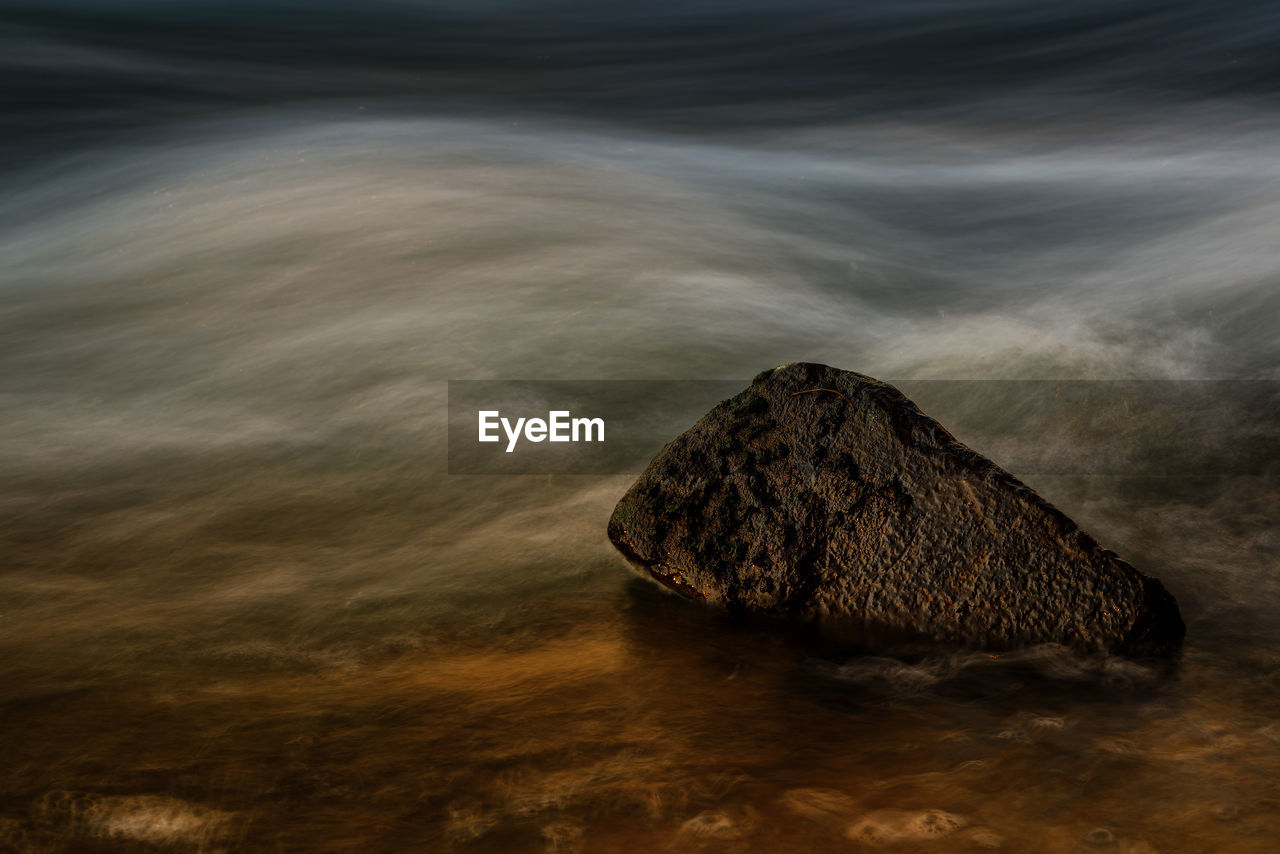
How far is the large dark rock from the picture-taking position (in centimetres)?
234

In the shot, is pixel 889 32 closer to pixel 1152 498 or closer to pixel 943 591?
pixel 1152 498

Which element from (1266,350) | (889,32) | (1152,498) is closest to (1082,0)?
(889,32)

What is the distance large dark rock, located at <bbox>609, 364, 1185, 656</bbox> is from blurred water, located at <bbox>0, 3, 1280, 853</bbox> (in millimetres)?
112

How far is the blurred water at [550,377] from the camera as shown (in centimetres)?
191

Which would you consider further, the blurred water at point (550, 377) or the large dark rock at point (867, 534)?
the large dark rock at point (867, 534)

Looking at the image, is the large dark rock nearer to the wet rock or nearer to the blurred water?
the blurred water

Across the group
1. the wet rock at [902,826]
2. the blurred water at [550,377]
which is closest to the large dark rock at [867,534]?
the blurred water at [550,377]

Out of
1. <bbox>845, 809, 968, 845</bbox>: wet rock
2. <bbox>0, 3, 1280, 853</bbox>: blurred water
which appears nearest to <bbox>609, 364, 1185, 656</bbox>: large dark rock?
<bbox>0, 3, 1280, 853</bbox>: blurred water

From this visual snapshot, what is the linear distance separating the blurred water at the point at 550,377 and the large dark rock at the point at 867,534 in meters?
0.11

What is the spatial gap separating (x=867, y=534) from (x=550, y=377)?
1.97 m

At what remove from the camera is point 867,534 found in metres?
2.50

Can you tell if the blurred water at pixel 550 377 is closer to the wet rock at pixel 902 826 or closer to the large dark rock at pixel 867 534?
the wet rock at pixel 902 826

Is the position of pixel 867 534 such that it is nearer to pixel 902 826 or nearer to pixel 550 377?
pixel 902 826

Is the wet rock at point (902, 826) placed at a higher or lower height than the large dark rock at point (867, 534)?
lower
